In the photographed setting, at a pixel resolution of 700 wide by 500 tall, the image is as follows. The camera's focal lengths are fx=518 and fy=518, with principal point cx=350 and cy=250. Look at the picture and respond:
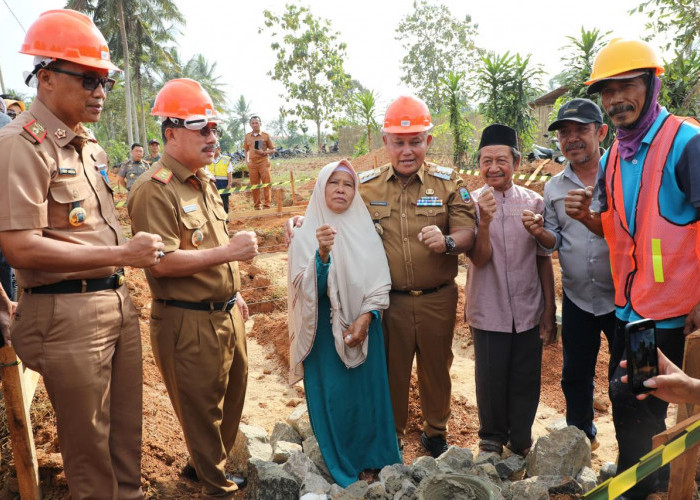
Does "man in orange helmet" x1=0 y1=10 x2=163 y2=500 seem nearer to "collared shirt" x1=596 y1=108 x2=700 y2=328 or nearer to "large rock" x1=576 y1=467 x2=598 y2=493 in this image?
"collared shirt" x1=596 y1=108 x2=700 y2=328

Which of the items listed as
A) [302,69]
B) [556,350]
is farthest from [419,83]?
[556,350]

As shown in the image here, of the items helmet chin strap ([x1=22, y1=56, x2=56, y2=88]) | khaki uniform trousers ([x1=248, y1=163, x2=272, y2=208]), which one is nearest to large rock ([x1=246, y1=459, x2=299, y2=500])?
helmet chin strap ([x1=22, y1=56, x2=56, y2=88])

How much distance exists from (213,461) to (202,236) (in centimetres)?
121

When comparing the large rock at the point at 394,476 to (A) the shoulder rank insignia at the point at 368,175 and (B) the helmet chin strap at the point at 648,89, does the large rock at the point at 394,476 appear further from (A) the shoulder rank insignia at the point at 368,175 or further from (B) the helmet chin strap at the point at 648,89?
(B) the helmet chin strap at the point at 648,89

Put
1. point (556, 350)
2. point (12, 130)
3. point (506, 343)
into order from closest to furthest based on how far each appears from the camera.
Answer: point (12, 130), point (506, 343), point (556, 350)

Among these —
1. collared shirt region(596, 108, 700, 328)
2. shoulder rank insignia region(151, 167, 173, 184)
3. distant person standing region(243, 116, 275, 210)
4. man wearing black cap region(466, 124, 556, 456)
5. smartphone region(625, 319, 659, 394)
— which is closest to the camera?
smartphone region(625, 319, 659, 394)

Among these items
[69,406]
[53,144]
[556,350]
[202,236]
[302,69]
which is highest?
[302,69]

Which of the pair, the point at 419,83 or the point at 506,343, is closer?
the point at 506,343

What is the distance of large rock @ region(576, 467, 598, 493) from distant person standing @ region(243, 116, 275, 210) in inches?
396

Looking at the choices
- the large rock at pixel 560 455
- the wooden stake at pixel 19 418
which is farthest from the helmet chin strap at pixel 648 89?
the wooden stake at pixel 19 418

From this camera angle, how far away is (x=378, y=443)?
3162mm

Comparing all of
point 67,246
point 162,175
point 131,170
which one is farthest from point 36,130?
point 131,170

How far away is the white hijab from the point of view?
2910 mm

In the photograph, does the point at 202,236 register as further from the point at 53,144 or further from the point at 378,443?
the point at 378,443
